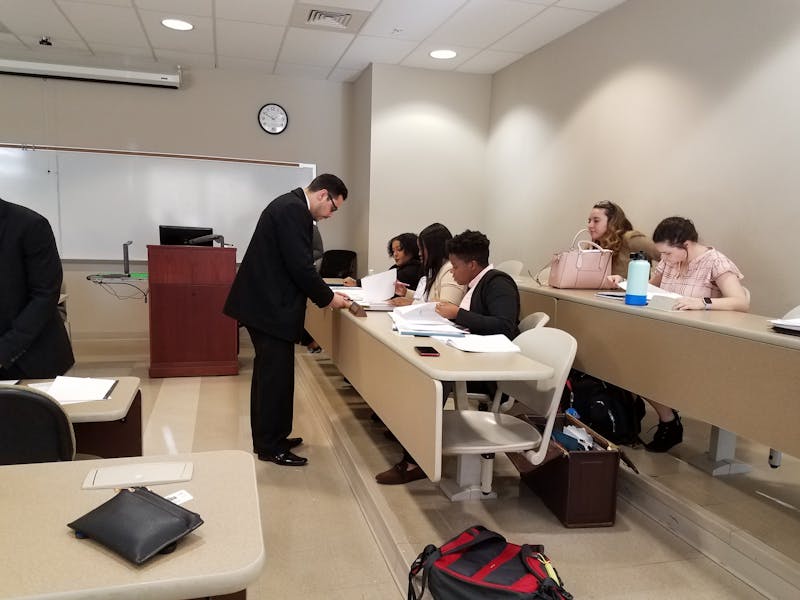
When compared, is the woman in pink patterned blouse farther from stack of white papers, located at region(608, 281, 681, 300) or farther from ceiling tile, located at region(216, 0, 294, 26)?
ceiling tile, located at region(216, 0, 294, 26)

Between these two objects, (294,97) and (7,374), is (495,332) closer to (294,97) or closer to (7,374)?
(7,374)

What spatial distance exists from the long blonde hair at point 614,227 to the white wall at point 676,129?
0.87ft

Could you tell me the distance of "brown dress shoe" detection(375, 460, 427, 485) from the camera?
8.60 ft

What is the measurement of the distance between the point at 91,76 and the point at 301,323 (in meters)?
3.96

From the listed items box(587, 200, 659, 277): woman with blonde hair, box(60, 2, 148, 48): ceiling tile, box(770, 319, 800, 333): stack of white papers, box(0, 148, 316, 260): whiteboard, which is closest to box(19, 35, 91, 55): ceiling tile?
box(60, 2, 148, 48): ceiling tile

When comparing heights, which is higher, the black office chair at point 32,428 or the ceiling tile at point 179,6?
the ceiling tile at point 179,6

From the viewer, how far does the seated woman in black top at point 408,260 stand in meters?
3.98

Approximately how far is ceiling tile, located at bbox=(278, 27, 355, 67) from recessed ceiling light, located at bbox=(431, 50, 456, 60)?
29.6 inches

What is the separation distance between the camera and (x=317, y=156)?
20.0 ft

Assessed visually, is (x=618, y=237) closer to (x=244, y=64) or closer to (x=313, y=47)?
(x=313, y=47)

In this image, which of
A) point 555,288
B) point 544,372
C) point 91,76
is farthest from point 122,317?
point 544,372

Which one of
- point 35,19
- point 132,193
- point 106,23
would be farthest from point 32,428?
point 132,193

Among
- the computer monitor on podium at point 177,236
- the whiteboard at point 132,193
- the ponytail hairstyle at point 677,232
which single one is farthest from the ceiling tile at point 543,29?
the computer monitor on podium at point 177,236

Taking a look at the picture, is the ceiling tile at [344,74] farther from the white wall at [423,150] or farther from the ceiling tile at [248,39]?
the ceiling tile at [248,39]
